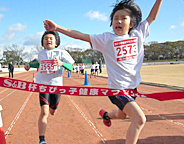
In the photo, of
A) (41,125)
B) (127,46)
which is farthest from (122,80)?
(41,125)

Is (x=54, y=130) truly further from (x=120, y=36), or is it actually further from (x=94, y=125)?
(x=120, y=36)

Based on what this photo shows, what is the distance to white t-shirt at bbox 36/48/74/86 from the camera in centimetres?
356

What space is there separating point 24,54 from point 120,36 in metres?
94.4

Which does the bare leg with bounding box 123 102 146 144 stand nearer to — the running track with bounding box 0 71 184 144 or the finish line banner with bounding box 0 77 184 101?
the finish line banner with bounding box 0 77 184 101

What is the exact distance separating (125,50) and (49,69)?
1542 mm

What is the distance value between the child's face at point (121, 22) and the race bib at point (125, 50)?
0.15 m

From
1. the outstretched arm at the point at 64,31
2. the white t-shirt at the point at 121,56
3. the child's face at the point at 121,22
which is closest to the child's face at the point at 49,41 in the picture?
the outstretched arm at the point at 64,31

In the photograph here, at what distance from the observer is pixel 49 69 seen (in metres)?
3.57

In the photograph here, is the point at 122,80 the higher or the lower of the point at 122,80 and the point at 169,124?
the higher

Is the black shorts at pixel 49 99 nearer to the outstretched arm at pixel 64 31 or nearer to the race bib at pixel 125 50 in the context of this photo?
the outstretched arm at pixel 64 31

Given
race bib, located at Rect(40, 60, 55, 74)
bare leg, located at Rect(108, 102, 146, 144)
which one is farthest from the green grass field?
bare leg, located at Rect(108, 102, 146, 144)

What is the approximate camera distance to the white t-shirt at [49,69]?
11.7 ft

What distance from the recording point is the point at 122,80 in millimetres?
2621

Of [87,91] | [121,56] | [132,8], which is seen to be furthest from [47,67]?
[132,8]
